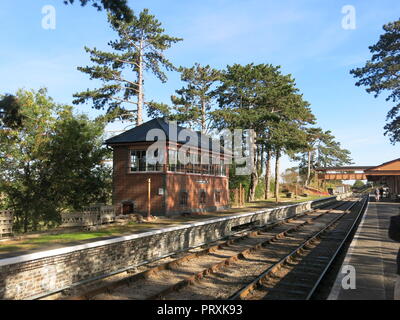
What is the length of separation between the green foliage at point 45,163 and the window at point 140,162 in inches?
122

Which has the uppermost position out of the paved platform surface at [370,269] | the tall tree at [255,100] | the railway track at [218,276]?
the tall tree at [255,100]

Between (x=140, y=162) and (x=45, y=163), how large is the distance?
677 centimetres

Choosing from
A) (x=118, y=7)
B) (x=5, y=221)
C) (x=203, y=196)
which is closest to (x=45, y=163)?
(x=5, y=221)

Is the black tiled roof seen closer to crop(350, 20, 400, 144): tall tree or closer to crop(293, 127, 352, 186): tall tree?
crop(350, 20, 400, 144): tall tree

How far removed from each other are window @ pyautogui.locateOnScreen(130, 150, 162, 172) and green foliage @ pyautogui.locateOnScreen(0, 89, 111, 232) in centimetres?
309

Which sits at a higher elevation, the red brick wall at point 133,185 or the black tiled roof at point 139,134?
the black tiled roof at point 139,134

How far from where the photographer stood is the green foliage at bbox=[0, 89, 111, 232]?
23.9 meters

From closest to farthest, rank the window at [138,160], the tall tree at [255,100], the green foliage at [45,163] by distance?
1. the green foliage at [45,163]
2. the window at [138,160]
3. the tall tree at [255,100]

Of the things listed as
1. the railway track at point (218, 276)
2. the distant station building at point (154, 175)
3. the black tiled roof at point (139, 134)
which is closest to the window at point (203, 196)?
the distant station building at point (154, 175)

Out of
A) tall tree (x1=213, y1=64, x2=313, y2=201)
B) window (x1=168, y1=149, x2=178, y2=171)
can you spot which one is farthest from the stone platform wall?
tall tree (x1=213, y1=64, x2=313, y2=201)

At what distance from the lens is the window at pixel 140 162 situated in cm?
2470

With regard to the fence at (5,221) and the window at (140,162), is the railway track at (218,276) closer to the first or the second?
the fence at (5,221)

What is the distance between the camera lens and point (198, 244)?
44.0 ft
